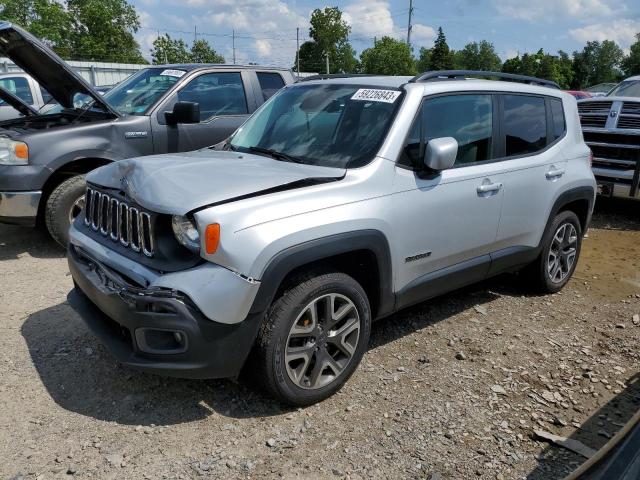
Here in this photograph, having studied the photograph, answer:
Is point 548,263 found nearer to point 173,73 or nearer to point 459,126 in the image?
point 459,126

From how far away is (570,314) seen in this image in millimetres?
4602

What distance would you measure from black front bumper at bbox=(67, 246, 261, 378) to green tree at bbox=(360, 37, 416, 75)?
203 ft

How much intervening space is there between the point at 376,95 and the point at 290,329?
1703 millimetres

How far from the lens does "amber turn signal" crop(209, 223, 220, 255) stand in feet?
8.68

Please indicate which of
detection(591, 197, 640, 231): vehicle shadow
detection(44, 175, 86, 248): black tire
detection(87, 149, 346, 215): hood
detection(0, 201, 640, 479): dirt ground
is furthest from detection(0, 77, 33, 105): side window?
detection(591, 197, 640, 231): vehicle shadow

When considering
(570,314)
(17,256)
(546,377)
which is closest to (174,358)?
(546,377)

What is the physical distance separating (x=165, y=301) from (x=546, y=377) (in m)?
2.50

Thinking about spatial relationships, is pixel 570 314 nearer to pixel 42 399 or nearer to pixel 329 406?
pixel 329 406

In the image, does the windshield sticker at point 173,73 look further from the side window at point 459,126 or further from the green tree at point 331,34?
the green tree at point 331,34

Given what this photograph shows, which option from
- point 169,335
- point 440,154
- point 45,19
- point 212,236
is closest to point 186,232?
point 212,236

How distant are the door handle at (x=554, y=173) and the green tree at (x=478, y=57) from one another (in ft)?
307

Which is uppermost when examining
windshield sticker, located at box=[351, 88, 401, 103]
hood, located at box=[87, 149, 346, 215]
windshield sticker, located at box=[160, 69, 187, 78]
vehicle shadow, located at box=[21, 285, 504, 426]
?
windshield sticker, located at box=[160, 69, 187, 78]

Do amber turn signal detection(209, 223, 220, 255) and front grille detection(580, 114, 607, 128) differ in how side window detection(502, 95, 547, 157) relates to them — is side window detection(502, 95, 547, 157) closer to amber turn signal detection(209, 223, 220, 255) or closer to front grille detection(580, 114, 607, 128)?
amber turn signal detection(209, 223, 220, 255)

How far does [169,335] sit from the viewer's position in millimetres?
2791
